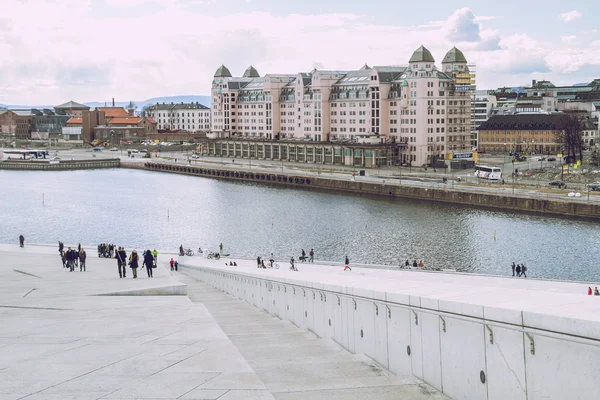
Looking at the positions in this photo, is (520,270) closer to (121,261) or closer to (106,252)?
(106,252)

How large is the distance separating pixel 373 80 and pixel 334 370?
104 m

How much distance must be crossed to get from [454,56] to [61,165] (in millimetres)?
75500

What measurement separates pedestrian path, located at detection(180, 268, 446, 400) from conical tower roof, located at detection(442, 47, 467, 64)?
107 m

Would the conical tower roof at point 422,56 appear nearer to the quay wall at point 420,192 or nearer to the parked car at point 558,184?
the quay wall at point 420,192

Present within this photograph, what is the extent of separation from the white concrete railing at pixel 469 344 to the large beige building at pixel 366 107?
93.9 meters

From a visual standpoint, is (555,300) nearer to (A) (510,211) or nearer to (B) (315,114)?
(A) (510,211)

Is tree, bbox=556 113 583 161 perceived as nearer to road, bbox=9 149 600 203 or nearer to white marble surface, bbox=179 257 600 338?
road, bbox=9 149 600 203

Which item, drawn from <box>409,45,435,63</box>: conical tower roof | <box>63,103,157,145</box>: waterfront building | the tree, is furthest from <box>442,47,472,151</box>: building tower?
<box>63,103,157,145</box>: waterfront building

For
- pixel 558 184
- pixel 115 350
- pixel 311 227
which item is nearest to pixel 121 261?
pixel 115 350

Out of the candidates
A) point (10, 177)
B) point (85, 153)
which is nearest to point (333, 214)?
point (10, 177)

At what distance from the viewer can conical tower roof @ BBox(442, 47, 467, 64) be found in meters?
119

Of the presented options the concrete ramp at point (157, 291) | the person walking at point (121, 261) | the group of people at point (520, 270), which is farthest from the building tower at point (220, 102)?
the concrete ramp at point (157, 291)

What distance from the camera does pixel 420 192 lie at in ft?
269

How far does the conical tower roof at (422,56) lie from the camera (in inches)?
4122
